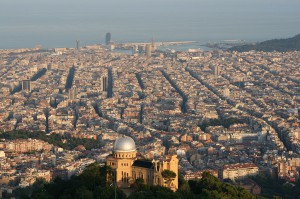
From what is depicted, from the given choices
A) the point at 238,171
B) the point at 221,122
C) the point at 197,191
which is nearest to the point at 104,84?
the point at 221,122

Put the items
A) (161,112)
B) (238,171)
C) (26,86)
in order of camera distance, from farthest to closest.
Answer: (26,86), (161,112), (238,171)

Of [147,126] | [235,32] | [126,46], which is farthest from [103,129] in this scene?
[235,32]

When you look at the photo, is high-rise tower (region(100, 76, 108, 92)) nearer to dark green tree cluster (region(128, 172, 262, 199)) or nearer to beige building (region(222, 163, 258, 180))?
beige building (region(222, 163, 258, 180))

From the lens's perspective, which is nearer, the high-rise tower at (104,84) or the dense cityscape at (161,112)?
the dense cityscape at (161,112)

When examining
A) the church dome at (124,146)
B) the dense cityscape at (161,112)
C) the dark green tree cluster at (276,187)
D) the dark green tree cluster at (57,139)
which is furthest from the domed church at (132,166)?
the dark green tree cluster at (57,139)

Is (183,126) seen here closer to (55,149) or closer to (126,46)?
(55,149)

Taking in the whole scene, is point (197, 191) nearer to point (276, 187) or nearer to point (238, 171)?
point (276, 187)

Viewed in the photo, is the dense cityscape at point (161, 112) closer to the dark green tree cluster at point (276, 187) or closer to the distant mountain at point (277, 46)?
the dark green tree cluster at point (276, 187)

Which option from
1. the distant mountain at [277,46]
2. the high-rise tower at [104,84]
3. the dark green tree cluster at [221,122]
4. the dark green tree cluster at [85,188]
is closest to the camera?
the dark green tree cluster at [85,188]
